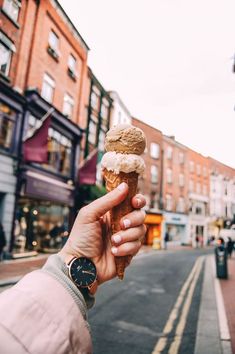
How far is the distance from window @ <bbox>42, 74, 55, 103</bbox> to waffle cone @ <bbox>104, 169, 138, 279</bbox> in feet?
54.6

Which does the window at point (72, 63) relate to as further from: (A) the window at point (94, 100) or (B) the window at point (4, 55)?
(A) the window at point (94, 100)

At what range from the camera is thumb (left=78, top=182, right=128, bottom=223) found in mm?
1776

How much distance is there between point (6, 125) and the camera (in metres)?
14.9

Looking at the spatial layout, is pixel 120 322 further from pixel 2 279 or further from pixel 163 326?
pixel 2 279

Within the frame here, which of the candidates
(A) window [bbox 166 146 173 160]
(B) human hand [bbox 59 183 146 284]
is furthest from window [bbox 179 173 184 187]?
(B) human hand [bbox 59 183 146 284]

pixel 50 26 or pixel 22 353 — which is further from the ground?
pixel 50 26

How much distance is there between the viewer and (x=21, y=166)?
15.6m

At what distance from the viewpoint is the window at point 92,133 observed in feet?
85.1

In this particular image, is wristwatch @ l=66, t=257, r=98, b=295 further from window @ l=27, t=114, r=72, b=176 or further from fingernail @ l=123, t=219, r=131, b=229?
window @ l=27, t=114, r=72, b=176

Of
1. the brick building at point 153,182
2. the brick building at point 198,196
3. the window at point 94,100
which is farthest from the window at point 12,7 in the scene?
the brick building at point 198,196

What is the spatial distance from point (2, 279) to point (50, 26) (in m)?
12.1

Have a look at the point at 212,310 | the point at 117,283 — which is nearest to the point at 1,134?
the point at 117,283

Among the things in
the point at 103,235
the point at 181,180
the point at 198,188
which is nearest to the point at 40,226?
the point at 103,235

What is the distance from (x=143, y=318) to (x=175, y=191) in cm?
3981
